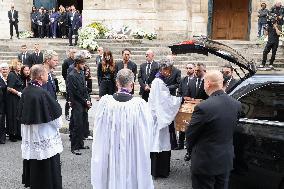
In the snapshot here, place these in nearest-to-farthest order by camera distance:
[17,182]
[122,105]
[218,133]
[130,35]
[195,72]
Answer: [218,133]
[122,105]
[17,182]
[195,72]
[130,35]

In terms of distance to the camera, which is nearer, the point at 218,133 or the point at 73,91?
the point at 218,133

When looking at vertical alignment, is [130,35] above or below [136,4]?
below

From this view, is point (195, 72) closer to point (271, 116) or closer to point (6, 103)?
point (271, 116)

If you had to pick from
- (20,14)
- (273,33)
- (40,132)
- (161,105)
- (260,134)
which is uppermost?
(20,14)

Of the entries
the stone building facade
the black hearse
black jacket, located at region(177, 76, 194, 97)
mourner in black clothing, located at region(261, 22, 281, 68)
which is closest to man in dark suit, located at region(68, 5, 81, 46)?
the stone building facade

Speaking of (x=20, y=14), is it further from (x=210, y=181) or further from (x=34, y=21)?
(x=210, y=181)

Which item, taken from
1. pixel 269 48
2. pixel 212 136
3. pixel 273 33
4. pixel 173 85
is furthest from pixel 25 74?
pixel 269 48

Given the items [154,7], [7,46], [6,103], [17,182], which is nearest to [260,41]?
[154,7]

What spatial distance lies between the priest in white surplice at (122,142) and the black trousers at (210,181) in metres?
0.80

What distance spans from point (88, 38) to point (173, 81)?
1218 cm

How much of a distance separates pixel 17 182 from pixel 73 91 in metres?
2.23

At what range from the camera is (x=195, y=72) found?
351 inches

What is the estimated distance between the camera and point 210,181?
5336 millimetres

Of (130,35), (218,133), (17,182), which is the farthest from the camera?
(130,35)
